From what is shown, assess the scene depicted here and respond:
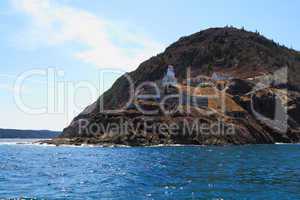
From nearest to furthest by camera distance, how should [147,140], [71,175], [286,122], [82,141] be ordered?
[71,175], [147,140], [82,141], [286,122]

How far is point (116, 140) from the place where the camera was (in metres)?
151

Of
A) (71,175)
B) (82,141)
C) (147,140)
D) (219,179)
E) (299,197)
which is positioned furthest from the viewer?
(82,141)

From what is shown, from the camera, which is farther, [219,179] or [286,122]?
[286,122]

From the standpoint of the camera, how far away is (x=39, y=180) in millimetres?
53375

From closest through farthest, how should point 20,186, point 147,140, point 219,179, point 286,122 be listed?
point 20,186 → point 219,179 → point 147,140 → point 286,122

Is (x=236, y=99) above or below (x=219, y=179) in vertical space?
above

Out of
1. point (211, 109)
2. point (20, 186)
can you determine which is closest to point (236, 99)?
point (211, 109)

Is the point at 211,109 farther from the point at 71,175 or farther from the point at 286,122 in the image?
the point at 71,175

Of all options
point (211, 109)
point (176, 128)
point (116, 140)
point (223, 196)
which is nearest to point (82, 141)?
point (116, 140)

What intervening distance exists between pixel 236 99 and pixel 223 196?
5771 inches

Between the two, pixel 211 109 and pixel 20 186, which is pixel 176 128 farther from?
pixel 20 186

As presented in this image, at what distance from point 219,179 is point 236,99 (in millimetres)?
134498

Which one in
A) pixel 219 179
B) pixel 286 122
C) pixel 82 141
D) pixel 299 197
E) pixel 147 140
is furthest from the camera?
pixel 286 122

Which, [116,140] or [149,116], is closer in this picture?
[116,140]
